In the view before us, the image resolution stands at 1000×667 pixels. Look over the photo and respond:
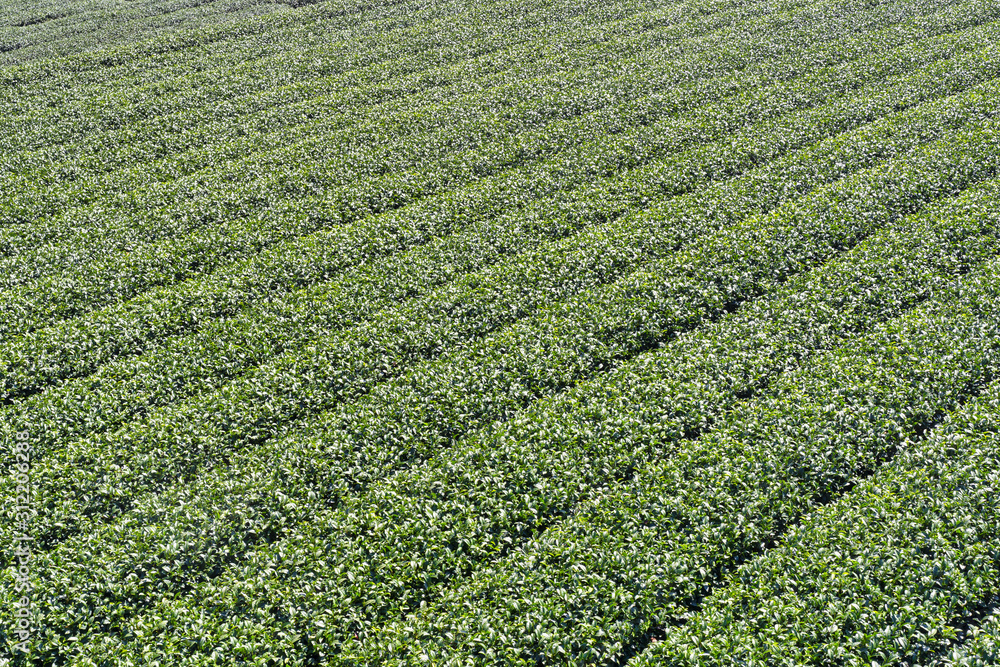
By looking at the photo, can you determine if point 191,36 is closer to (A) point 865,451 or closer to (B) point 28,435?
(B) point 28,435

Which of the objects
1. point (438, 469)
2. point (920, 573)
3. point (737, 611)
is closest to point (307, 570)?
point (438, 469)

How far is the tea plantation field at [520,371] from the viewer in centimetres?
1119

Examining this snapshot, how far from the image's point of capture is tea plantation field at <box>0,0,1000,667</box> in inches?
440

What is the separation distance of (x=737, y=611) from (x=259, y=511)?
7.85m

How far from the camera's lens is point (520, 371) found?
16078 millimetres

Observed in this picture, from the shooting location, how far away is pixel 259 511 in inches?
522

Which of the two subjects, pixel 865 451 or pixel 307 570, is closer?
pixel 307 570
